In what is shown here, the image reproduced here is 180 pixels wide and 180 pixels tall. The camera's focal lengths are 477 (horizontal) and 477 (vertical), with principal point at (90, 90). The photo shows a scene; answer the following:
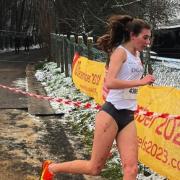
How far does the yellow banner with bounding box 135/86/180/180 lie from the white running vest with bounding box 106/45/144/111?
1028mm

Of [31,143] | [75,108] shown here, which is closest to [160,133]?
[31,143]

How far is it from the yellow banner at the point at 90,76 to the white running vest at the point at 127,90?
4794 mm

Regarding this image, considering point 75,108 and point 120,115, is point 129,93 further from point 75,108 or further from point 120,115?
point 75,108

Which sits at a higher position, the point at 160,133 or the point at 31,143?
the point at 160,133

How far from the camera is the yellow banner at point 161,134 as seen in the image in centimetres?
506

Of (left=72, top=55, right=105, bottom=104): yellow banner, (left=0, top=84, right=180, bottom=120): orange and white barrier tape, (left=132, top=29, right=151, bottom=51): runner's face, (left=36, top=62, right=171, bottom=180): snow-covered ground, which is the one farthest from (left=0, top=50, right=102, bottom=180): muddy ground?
(left=132, top=29, right=151, bottom=51): runner's face

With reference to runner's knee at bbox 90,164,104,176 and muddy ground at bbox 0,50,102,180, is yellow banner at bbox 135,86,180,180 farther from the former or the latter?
runner's knee at bbox 90,164,104,176

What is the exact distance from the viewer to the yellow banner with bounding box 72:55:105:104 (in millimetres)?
9638

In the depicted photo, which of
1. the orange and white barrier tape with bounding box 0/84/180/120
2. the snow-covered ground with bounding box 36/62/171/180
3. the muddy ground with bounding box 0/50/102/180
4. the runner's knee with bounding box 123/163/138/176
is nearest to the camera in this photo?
the runner's knee with bounding box 123/163/138/176

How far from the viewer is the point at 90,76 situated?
10562mm

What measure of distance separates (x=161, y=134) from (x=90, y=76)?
5.33 m

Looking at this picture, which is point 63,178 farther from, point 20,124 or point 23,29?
point 23,29

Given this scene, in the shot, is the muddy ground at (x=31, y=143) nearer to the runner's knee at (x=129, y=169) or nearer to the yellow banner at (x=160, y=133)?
the yellow banner at (x=160, y=133)

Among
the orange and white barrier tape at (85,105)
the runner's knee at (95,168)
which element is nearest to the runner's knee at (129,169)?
the runner's knee at (95,168)
